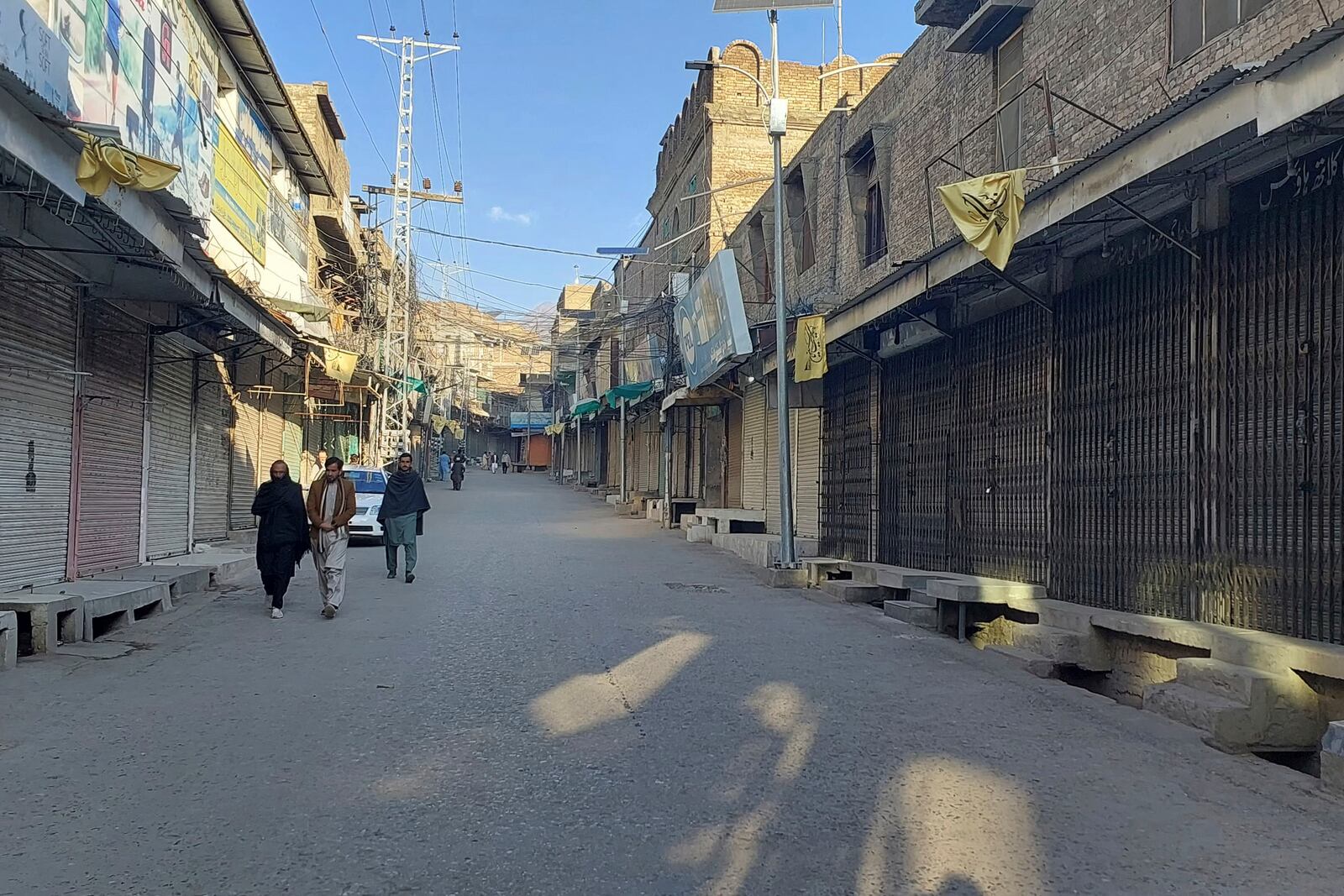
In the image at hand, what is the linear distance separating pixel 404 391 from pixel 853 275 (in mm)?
20654

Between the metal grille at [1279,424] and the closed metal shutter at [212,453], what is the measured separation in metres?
13.9

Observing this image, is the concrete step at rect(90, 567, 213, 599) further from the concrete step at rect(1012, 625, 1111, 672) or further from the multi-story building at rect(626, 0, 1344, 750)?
the concrete step at rect(1012, 625, 1111, 672)

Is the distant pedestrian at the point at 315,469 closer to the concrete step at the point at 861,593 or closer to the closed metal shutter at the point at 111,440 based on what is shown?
the closed metal shutter at the point at 111,440

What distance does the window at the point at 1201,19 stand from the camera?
Answer: 747cm

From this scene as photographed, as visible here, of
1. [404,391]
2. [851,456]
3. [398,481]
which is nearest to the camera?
[398,481]

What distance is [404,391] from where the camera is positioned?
33.0 meters

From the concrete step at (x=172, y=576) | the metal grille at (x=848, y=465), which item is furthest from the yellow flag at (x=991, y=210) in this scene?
the concrete step at (x=172, y=576)

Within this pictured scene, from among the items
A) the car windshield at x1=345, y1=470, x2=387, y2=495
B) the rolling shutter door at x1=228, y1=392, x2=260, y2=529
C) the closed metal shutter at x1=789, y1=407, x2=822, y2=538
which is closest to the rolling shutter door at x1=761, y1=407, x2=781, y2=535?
the closed metal shutter at x1=789, y1=407, x2=822, y2=538

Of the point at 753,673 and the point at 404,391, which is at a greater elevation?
the point at 404,391

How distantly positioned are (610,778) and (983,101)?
403 inches

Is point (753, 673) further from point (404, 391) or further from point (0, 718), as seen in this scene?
point (404, 391)

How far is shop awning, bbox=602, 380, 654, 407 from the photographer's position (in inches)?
1153

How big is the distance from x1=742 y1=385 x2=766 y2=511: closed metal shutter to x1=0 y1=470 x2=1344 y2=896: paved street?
12.4 meters

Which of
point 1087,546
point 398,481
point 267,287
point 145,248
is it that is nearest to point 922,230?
point 1087,546
